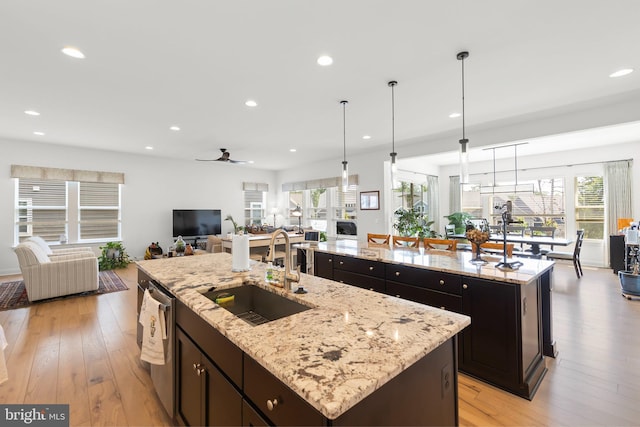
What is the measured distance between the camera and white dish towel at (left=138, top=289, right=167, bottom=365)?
5.41ft

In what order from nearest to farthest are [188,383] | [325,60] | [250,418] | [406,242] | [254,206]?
[250,418], [188,383], [325,60], [406,242], [254,206]

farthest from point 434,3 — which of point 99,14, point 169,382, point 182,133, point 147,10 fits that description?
point 182,133

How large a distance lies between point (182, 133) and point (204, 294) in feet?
13.9

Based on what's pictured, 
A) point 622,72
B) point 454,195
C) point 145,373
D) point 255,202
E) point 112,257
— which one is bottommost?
point 145,373

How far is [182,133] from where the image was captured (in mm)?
5074

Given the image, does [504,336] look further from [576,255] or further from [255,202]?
[255,202]

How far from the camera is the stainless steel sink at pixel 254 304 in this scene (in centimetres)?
168

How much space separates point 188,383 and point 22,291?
5.15 meters

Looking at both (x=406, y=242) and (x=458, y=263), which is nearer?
(x=458, y=263)

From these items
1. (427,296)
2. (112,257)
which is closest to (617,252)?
(427,296)

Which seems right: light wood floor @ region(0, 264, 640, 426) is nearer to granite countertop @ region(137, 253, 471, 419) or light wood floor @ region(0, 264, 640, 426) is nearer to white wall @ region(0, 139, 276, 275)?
granite countertop @ region(137, 253, 471, 419)

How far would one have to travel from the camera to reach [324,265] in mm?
3535

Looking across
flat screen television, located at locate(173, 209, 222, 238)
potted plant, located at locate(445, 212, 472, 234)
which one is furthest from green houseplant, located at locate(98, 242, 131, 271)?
potted plant, located at locate(445, 212, 472, 234)

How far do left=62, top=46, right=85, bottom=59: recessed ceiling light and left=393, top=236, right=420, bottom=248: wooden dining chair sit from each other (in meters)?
3.90
